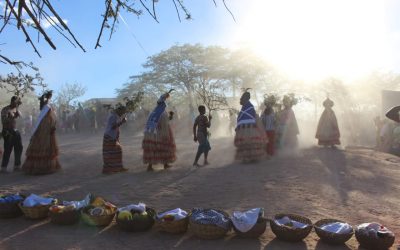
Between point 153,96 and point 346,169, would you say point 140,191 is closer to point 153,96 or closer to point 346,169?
point 346,169

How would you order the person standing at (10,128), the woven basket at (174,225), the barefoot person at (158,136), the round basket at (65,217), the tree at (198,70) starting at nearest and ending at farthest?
the woven basket at (174,225)
the round basket at (65,217)
the person standing at (10,128)
the barefoot person at (158,136)
the tree at (198,70)

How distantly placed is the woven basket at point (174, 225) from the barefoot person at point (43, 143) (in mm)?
4687

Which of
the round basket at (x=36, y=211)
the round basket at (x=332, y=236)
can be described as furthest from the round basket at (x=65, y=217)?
the round basket at (x=332, y=236)

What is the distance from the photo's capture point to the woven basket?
16.5ft

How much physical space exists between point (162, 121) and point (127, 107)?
2.83 feet

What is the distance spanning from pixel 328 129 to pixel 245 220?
849 centimetres

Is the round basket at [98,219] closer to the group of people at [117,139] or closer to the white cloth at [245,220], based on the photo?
the white cloth at [245,220]

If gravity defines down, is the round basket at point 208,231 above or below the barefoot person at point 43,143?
below

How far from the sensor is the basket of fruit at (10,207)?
229 inches

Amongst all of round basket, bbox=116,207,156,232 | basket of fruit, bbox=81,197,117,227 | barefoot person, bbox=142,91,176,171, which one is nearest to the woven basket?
round basket, bbox=116,207,156,232

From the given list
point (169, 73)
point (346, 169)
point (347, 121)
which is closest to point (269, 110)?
point (346, 169)

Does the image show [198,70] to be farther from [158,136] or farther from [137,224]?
[137,224]

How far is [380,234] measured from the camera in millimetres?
4543

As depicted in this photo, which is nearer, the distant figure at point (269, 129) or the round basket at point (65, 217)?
the round basket at point (65, 217)
